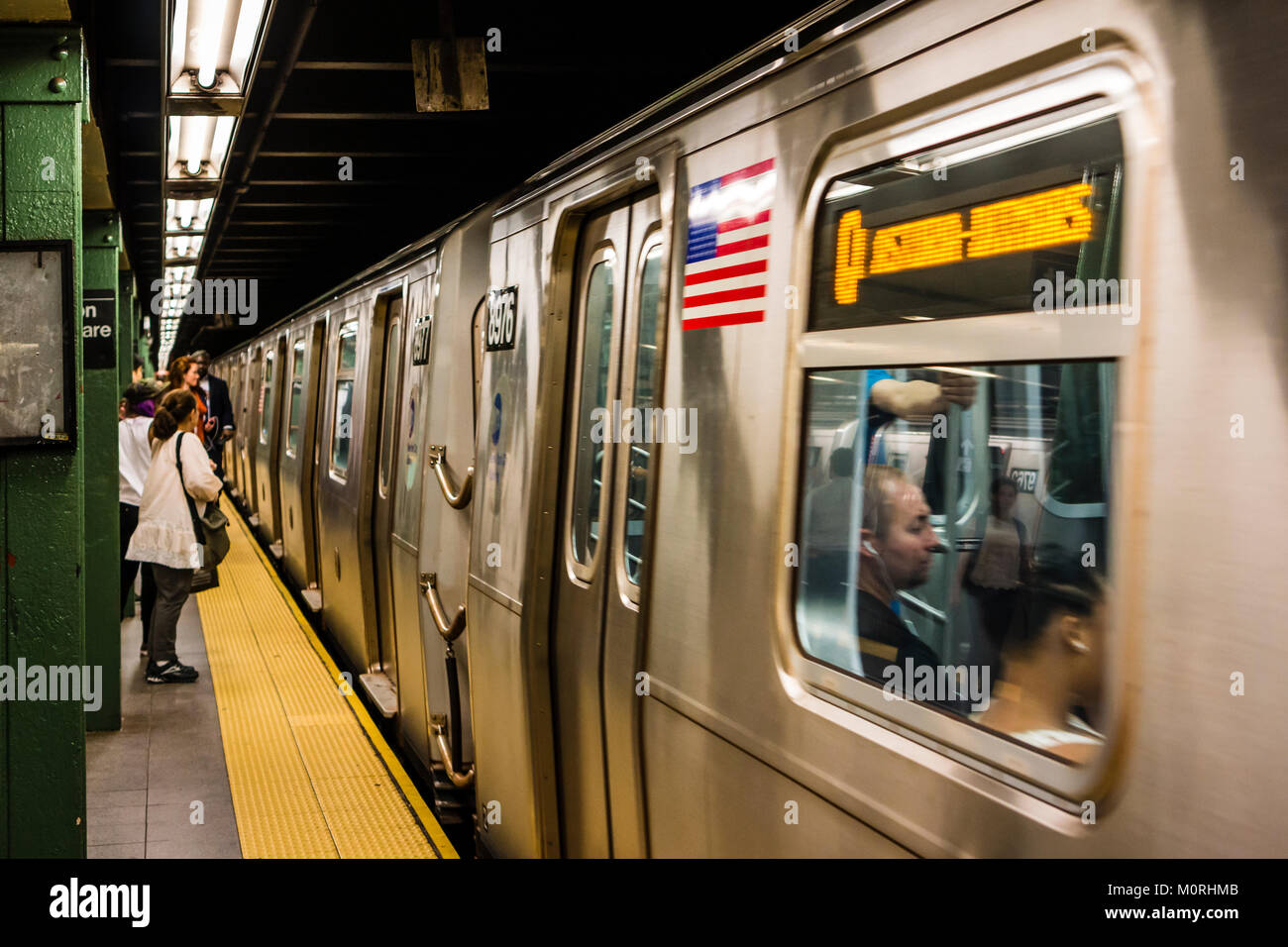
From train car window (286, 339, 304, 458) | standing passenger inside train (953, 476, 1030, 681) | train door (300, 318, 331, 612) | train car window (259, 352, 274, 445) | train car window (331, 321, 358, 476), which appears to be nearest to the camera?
standing passenger inside train (953, 476, 1030, 681)

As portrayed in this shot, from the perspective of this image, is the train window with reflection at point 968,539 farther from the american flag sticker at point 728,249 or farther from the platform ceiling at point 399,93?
the platform ceiling at point 399,93

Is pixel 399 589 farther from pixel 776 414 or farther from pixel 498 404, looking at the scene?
pixel 776 414

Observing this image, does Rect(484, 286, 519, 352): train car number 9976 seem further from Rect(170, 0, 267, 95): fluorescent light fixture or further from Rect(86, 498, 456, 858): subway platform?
Rect(86, 498, 456, 858): subway platform

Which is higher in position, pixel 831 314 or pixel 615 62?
pixel 615 62

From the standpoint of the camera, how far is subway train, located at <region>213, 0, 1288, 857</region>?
1324mm

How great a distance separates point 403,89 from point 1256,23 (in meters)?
6.05

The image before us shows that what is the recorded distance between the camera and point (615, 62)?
20.1 feet

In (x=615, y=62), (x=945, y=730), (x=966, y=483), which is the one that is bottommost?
(x=945, y=730)

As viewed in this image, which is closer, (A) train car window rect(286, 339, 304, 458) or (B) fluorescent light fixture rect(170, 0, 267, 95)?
(B) fluorescent light fixture rect(170, 0, 267, 95)

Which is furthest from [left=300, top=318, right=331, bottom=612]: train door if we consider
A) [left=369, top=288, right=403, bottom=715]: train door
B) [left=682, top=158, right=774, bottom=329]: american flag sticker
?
[left=682, top=158, right=774, bottom=329]: american flag sticker

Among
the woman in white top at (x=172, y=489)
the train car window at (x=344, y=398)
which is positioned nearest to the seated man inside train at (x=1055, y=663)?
the woman in white top at (x=172, y=489)

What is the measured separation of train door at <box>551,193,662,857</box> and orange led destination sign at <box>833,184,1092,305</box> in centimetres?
87
